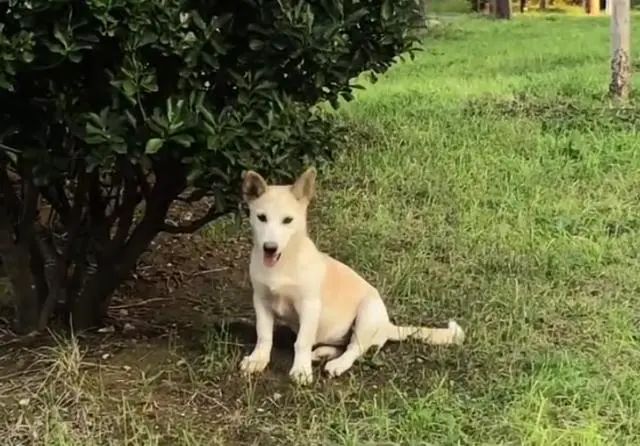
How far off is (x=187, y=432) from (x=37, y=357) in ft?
3.28

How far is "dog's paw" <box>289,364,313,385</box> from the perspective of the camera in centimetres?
454

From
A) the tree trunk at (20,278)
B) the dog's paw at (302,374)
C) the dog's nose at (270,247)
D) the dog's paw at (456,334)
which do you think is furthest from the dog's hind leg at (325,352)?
the tree trunk at (20,278)

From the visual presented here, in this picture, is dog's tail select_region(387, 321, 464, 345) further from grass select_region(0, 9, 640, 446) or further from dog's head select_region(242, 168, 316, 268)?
dog's head select_region(242, 168, 316, 268)

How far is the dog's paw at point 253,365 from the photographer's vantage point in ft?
15.2

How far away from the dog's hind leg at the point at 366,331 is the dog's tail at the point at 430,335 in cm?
13

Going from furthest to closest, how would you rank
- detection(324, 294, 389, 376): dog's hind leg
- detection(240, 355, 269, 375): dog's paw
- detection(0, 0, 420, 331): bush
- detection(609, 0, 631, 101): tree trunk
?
detection(609, 0, 631, 101): tree trunk → detection(324, 294, 389, 376): dog's hind leg → detection(240, 355, 269, 375): dog's paw → detection(0, 0, 420, 331): bush

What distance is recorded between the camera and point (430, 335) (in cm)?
502

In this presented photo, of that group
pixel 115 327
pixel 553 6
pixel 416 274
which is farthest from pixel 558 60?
pixel 553 6

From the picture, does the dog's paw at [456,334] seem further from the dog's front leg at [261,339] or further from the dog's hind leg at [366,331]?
the dog's front leg at [261,339]

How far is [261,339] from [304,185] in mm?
710

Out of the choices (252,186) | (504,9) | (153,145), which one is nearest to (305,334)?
(252,186)

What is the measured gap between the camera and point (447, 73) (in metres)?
15.4

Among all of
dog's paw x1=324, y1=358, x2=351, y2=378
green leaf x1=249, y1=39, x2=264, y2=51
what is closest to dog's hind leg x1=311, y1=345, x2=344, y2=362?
dog's paw x1=324, y1=358, x2=351, y2=378

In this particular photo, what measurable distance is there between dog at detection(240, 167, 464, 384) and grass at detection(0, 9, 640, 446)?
0.10 metres
